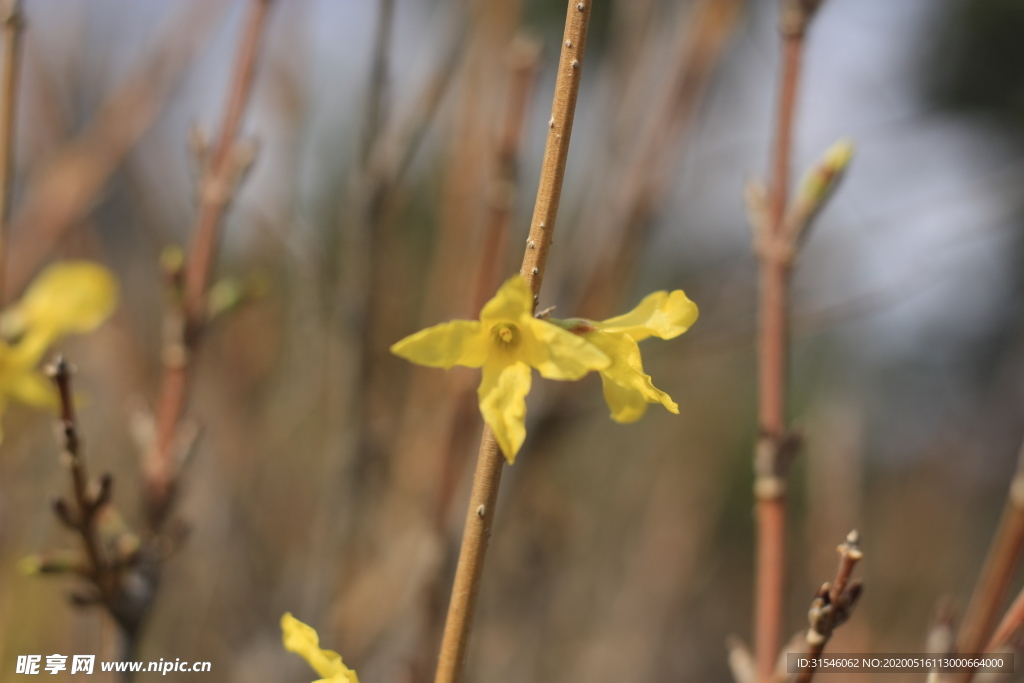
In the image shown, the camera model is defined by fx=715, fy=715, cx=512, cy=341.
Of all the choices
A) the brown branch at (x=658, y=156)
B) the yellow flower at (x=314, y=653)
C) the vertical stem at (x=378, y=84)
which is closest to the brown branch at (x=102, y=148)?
the vertical stem at (x=378, y=84)

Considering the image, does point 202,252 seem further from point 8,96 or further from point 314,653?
point 314,653

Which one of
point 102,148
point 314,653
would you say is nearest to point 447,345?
point 314,653

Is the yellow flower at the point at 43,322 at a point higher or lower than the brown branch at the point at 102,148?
lower

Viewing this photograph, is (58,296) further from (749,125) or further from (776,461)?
(749,125)

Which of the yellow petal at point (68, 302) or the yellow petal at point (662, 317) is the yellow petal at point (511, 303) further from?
the yellow petal at point (68, 302)

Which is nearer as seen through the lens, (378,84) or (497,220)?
(378,84)

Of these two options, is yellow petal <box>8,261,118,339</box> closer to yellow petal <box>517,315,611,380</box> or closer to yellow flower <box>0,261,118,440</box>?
yellow flower <box>0,261,118,440</box>
